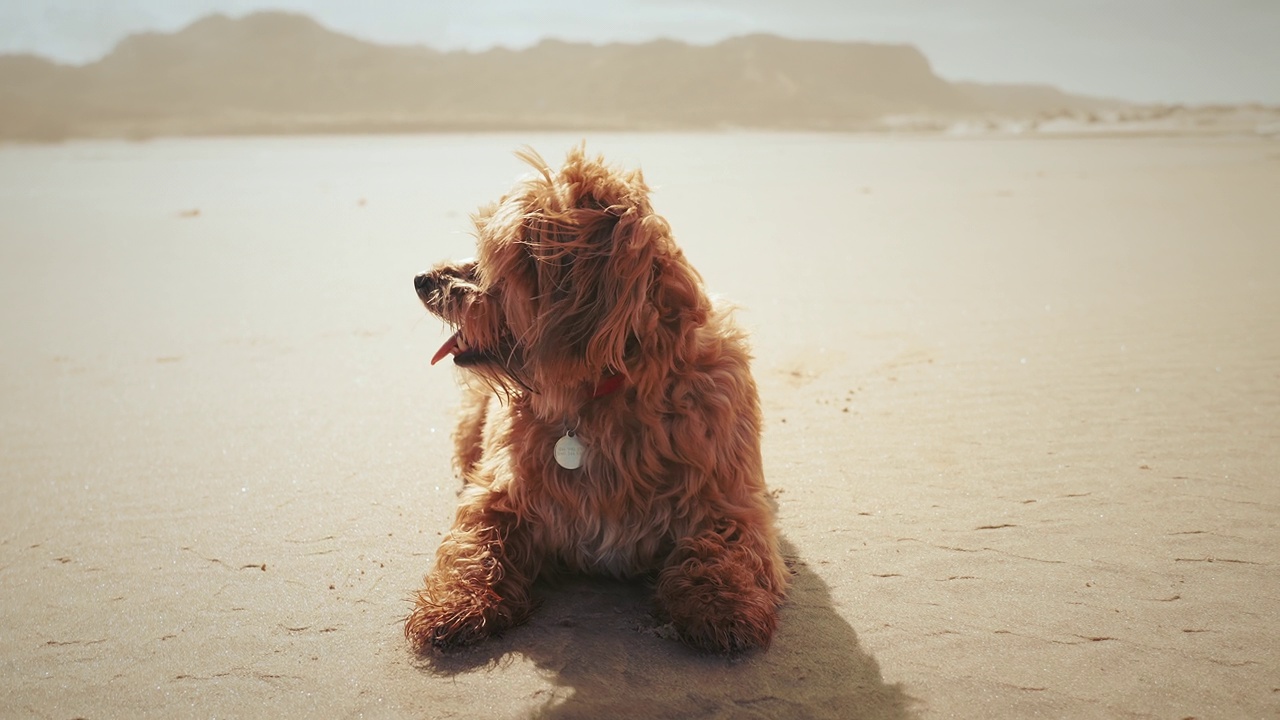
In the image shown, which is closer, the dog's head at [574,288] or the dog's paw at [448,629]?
the dog's head at [574,288]

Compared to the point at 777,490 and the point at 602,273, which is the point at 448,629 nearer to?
the point at 602,273

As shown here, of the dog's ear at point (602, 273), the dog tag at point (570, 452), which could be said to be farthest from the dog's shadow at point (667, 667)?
the dog's ear at point (602, 273)

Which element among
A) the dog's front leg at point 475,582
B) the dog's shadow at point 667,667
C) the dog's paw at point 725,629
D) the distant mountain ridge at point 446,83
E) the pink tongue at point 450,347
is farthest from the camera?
the distant mountain ridge at point 446,83

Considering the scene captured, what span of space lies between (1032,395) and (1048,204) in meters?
11.2

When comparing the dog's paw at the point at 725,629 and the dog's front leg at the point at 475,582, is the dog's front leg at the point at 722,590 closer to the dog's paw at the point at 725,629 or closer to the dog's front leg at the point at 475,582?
the dog's paw at the point at 725,629

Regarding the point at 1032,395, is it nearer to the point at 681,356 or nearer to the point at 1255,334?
the point at 1255,334

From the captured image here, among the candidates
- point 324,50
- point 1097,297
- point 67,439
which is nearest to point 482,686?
point 67,439

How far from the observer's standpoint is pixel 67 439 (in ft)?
18.7

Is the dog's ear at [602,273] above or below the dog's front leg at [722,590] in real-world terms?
above

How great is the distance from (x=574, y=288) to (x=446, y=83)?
12775 cm

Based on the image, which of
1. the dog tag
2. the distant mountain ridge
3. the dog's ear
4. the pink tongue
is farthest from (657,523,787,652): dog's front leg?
the distant mountain ridge

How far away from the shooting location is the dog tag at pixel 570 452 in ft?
11.5

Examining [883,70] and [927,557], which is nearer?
[927,557]

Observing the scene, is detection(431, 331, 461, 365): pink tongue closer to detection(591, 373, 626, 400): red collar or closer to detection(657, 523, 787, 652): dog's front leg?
detection(591, 373, 626, 400): red collar
